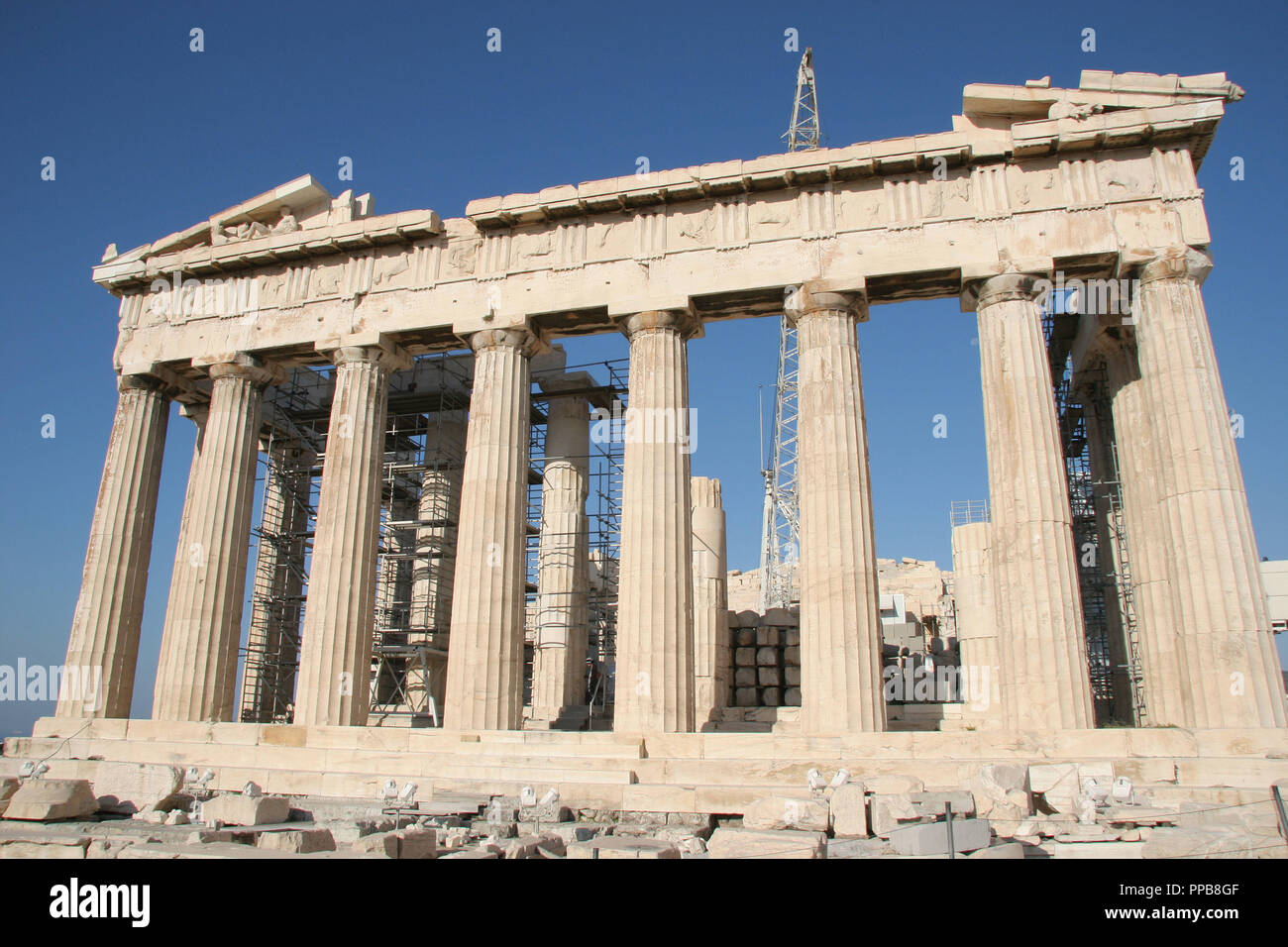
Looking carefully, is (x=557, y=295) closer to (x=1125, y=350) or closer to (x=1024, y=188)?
(x=1024, y=188)

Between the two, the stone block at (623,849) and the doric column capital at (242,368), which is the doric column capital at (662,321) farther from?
the stone block at (623,849)

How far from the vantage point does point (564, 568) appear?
82.4 feet

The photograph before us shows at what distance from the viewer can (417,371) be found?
96.4 feet

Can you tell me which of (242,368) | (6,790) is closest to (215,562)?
(242,368)

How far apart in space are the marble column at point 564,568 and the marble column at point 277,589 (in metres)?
8.66

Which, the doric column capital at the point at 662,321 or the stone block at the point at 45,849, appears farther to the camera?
the doric column capital at the point at 662,321

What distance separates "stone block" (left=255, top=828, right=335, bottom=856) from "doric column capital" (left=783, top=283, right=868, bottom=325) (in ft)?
44.5

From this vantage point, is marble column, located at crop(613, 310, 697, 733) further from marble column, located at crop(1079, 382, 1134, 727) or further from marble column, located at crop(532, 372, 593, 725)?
marble column, located at crop(1079, 382, 1134, 727)

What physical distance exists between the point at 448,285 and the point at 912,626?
2013 centimetres

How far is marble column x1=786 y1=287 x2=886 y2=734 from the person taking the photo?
16969 mm

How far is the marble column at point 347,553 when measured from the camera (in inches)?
784

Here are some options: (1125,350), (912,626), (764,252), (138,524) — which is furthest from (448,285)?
(912,626)

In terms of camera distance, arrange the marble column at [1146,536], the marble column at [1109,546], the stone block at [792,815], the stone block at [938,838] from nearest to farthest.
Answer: the stone block at [938,838] < the stone block at [792,815] < the marble column at [1146,536] < the marble column at [1109,546]

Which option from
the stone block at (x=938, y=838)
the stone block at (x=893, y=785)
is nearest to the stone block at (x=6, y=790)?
the stone block at (x=938, y=838)
